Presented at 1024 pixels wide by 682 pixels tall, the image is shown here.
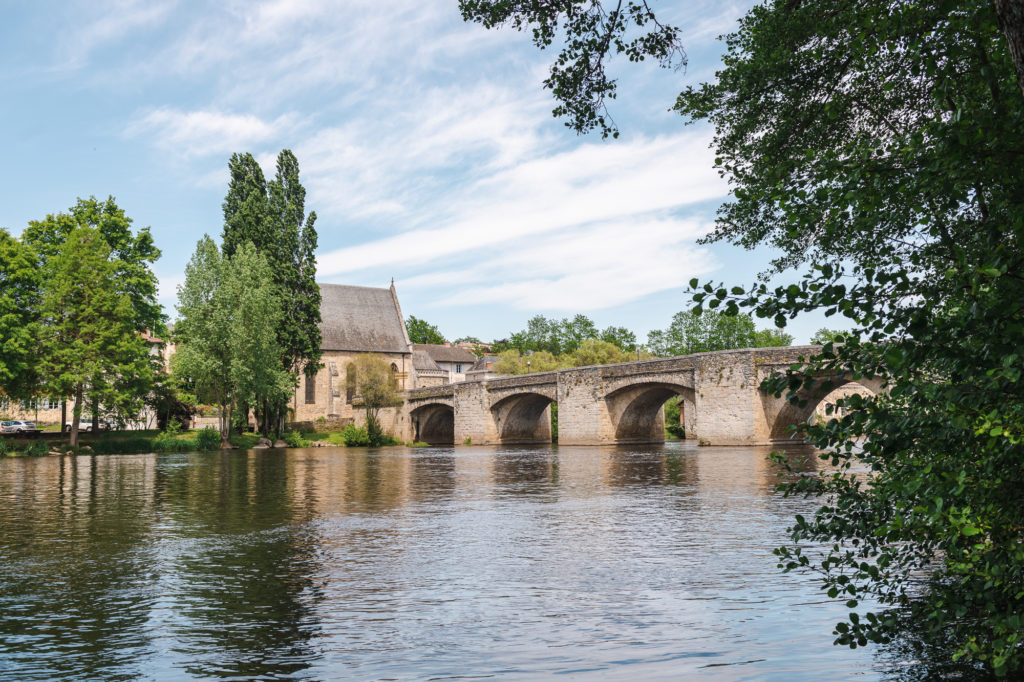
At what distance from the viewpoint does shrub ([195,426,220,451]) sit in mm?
46406

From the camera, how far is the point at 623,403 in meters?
47.7

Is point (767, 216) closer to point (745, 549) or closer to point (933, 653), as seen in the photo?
point (745, 549)

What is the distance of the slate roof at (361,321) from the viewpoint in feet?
258

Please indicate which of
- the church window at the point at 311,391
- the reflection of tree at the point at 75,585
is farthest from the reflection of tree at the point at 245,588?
the church window at the point at 311,391

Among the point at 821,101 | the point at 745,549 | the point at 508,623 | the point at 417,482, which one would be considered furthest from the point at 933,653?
the point at 417,482

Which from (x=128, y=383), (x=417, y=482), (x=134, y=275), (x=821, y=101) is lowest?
(x=417, y=482)

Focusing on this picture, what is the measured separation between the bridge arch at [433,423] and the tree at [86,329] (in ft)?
91.4

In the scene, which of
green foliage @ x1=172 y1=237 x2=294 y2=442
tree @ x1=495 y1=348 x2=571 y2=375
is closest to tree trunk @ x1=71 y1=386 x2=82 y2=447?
green foliage @ x1=172 y1=237 x2=294 y2=442

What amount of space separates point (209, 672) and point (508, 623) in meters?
2.44

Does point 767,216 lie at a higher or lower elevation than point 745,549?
higher

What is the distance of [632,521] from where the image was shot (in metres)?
13.1

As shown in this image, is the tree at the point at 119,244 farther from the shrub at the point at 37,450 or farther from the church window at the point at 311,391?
the church window at the point at 311,391

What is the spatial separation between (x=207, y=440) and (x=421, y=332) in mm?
69788

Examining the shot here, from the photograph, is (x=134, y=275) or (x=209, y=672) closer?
(x=209, y=672)
